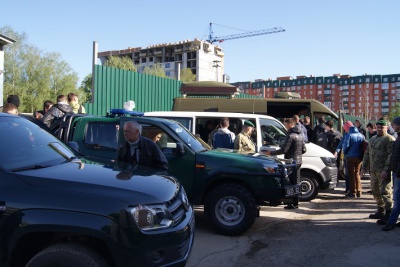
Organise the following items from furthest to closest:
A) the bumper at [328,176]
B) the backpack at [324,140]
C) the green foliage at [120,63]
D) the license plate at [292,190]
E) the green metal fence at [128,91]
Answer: the green foliage at [120,63] → the green metal fence at [128,91] → the backpack at [324,140] → the bumper at [328,176] → the license plate at [292,190]

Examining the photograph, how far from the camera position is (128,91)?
14.0 meters

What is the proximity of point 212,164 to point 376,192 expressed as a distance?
10.7 ft

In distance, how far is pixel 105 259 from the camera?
3.01 metres

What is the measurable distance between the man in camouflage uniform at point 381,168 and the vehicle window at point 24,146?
5.39m

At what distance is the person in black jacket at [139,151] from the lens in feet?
16.7

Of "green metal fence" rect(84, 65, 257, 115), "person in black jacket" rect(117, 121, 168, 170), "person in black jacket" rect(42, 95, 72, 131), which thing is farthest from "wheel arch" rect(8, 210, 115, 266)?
"green metal fence" rect(84, 65, 257, 115)

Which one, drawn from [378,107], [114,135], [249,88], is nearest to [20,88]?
[114,135]

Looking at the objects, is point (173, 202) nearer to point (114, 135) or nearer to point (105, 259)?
point (105, 259)

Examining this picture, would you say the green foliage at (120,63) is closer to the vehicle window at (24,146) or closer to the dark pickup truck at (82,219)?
the vehicle window at (24,146)

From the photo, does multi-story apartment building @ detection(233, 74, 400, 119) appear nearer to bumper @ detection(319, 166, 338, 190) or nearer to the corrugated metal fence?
the corrugated metal fence

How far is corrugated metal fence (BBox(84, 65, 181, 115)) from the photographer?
12.7 m

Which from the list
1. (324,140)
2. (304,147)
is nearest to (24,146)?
(304,147)

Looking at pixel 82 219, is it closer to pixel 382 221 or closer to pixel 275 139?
pixel 382 221

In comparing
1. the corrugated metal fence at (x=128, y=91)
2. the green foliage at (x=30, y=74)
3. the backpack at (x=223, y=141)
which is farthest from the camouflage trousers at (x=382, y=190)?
the green foliage at (x=30, y=74)
